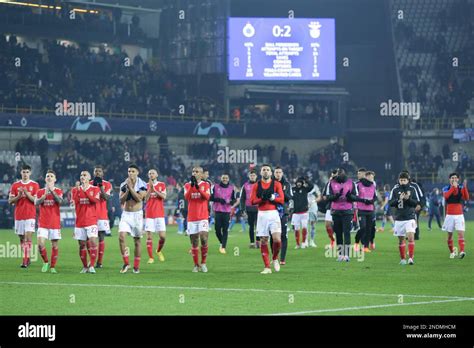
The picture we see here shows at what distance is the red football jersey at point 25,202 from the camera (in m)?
25.3

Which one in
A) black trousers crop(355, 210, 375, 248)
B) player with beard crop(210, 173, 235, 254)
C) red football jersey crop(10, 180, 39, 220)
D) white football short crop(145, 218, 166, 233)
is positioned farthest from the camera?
player with beard crop(210, 173, 235, 254)

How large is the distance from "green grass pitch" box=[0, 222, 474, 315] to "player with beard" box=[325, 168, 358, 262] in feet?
2.20

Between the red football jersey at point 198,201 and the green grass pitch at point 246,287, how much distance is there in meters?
1.28

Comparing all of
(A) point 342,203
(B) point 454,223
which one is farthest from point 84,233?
(B) point 454,223

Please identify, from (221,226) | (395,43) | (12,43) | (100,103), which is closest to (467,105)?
(395,43)

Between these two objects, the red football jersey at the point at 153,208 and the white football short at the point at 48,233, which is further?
the red football jersey at the point at 153,208

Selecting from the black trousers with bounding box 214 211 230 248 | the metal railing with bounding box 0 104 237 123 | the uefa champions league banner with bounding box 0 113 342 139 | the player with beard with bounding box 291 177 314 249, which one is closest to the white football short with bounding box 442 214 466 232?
the player with beard with bounding box 291 177 314 249

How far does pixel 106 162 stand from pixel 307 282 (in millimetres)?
35631

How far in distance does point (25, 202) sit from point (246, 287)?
7.21 meters

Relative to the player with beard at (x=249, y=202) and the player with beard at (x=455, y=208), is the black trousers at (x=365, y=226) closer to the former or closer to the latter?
the player with beard at (x=455, y=208)

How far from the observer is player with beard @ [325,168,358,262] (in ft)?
90.5

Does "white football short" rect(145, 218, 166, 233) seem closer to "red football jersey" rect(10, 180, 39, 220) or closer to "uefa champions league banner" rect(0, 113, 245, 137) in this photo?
"red football jersey" rect(10, 180, 39, 220)

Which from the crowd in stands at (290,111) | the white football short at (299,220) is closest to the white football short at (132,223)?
the white football short at (299,220)

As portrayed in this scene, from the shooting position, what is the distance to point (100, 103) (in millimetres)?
60656
